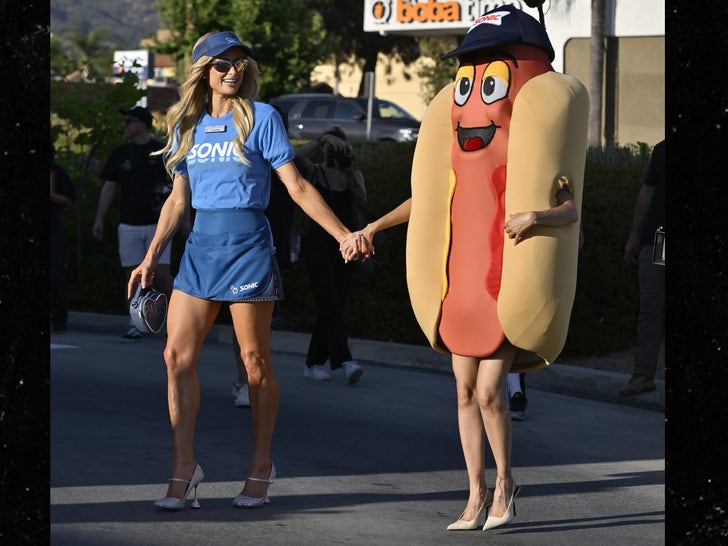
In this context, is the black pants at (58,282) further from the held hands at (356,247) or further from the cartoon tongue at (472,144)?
the cartoon tongue at (472,144)

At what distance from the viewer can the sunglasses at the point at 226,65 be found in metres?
6.39

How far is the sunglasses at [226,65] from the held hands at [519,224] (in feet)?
4.63

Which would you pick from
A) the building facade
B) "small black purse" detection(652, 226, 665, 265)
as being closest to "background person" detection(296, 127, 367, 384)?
"small black purse" detection(652, 226, 665, 265)

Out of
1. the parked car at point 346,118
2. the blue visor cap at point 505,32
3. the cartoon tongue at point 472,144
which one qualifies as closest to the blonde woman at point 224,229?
the cartoon tongue at point 472,144

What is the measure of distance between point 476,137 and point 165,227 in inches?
57.3

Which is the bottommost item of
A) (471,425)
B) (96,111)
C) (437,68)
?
(471,425)

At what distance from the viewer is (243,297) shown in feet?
20.8

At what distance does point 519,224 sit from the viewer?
582 cm

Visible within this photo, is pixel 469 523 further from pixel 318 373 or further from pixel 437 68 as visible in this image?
pixel 437 68

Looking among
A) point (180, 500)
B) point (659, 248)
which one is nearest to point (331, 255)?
point (659, 248)

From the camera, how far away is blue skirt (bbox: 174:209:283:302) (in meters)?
6.33

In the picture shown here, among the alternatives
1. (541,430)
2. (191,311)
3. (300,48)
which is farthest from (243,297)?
(300,48)

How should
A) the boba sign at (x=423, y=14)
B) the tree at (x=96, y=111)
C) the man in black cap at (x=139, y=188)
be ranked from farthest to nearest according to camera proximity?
the boba sign at (x=423, y=14)
the tree at (x=96, y=111)
the man in black cap at (x=139, y=188)
